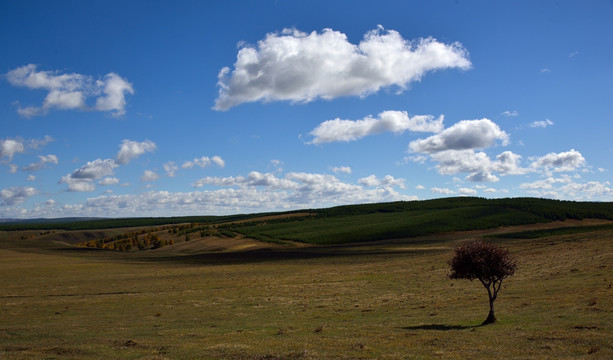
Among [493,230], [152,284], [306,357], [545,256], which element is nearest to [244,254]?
[152,284]

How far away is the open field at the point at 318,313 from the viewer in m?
20.8

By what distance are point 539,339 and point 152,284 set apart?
50.5m

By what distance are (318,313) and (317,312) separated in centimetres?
51

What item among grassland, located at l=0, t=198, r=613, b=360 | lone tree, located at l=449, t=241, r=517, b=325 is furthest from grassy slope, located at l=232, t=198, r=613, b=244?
lone tree, located at l=449, t=241, r=517, b=325

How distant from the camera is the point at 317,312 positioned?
121ft

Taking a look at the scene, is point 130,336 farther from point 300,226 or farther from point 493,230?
point 300,226

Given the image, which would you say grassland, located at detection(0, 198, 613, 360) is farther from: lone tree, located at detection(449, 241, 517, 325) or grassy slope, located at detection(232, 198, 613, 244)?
grassy slope, located at detection(232, 198, 613, 244)

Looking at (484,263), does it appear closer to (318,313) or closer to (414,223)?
(318,313)

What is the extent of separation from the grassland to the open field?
103 millimetres

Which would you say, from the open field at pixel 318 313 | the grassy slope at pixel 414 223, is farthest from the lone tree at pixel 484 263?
the grassy slope at pixel 414 223

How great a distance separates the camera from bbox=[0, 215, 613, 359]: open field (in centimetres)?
2077

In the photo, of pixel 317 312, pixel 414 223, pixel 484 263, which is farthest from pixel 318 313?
pixel 414 223

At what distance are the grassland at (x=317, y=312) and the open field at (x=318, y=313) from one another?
103 mm

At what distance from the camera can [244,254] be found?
10612 cm
